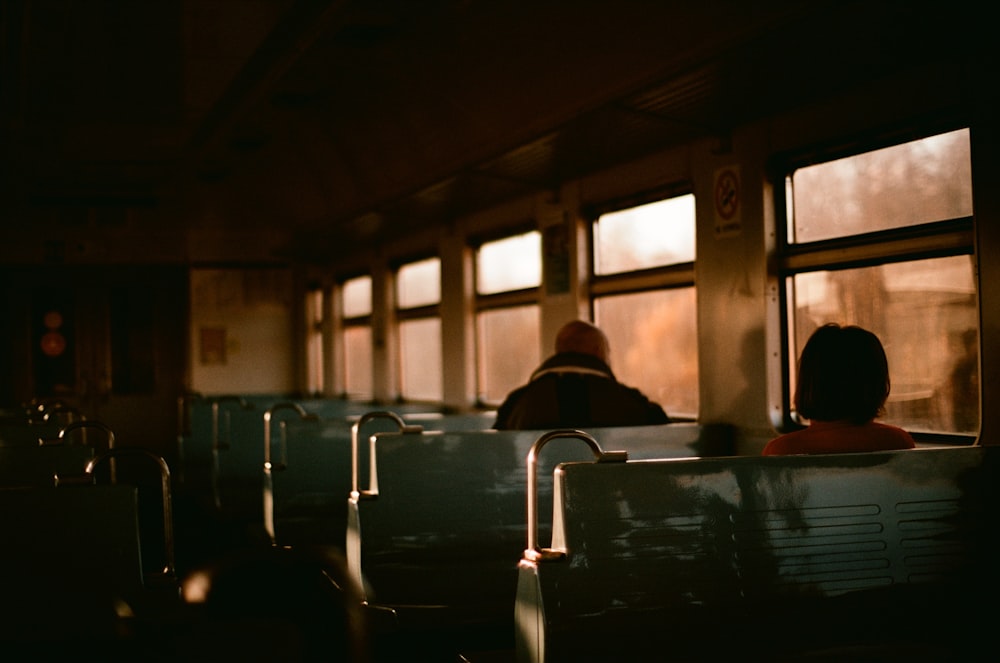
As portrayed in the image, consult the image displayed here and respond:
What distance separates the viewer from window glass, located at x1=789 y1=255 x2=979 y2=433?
13.2 ft

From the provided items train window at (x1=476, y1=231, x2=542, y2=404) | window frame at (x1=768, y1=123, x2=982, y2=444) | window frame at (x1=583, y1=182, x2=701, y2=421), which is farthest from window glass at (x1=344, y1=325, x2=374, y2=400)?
window frame at (x1=768, y1=123, x2=982, y2=444)

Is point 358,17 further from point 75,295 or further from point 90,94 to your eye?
point 75,295

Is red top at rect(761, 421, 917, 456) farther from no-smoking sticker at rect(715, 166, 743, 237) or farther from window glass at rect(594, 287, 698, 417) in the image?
window glass at rect(594, 287, 698, 417)

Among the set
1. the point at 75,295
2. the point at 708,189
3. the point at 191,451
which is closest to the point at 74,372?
the point at 75,295

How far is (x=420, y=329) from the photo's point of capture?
9.98 meters

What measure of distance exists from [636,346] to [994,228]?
277cm

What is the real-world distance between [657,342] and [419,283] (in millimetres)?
4176

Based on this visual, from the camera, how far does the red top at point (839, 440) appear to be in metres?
3.30

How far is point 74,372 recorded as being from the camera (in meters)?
13.6

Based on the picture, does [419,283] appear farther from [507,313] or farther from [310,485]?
[310,485]

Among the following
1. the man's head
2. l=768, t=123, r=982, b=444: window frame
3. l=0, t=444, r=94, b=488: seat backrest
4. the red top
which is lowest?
l=0, t=444, r=94, b=488: seat backrest

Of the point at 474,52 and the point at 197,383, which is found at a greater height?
the point at 474,52

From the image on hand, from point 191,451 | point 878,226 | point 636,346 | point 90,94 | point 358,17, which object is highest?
point 90,94

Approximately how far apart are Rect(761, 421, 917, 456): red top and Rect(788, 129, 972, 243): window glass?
1.14 metres
